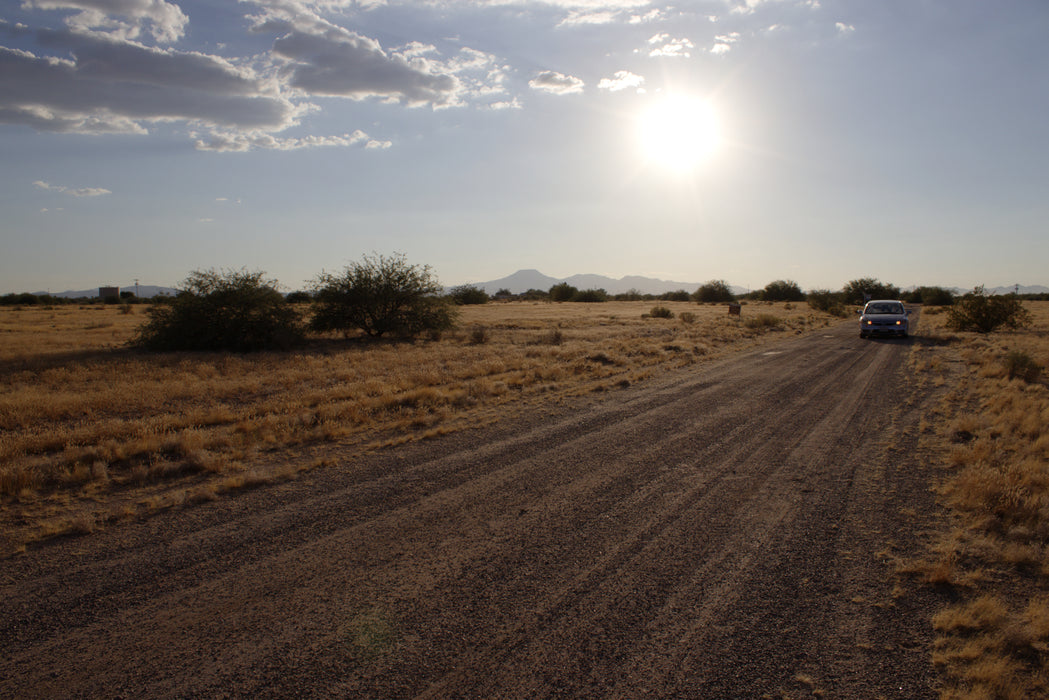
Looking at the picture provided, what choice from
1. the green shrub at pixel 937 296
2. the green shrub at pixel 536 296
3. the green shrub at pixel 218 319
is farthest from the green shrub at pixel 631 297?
the green shrub at pixel 218 319

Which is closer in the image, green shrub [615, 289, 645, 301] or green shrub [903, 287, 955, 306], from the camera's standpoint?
green shrub [903, 287, 955, 306]

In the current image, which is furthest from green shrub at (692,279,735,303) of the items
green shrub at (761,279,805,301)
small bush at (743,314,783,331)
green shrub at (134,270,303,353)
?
green shrub at (134,270,303,353)

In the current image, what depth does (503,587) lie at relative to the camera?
420 centimetres

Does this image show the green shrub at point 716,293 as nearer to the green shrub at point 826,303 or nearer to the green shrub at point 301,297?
the green shrub at point 826,303

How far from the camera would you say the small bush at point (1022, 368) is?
13258mm

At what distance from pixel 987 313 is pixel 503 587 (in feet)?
115

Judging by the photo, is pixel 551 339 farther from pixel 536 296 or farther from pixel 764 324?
pixel 536 296

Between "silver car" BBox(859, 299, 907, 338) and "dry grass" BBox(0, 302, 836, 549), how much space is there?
8.65 m

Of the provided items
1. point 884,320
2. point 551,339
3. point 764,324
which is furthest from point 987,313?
point 551,339

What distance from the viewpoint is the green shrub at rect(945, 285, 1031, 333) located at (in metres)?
28.9

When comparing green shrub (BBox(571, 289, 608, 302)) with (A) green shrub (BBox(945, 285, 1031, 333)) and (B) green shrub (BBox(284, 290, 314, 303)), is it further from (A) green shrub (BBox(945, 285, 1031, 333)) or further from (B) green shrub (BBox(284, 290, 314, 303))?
(B) green shrub (BBox(284, 290, 314, 303))

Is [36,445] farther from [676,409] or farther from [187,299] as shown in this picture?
[187,299]

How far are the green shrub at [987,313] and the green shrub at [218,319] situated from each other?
113 feet

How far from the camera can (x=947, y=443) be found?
8.09 metres
